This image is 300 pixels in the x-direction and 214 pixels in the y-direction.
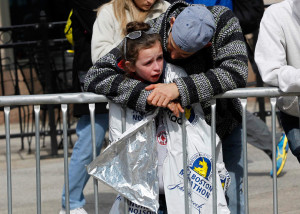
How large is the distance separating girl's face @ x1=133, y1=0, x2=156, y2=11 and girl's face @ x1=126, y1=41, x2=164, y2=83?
103 centimetres

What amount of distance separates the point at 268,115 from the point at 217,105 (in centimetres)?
499

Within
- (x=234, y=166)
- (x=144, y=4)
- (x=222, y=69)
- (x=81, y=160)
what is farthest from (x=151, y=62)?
(x=81, y=160)

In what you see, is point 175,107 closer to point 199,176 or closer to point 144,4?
point 199,176

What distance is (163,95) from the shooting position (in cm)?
366

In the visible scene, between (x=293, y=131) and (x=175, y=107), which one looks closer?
(x=175, y=107)

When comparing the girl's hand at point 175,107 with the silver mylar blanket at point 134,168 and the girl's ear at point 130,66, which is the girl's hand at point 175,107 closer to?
the silver mylar blanket at point 134,168

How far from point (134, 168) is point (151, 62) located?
1.82 feet

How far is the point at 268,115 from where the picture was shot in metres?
8.87

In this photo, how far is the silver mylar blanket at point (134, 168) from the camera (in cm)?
377

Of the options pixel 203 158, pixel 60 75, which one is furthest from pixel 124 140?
pixel 60 75

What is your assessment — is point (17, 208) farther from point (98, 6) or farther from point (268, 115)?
point (268, 115)

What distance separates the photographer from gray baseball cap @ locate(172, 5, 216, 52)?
3621 millimetres

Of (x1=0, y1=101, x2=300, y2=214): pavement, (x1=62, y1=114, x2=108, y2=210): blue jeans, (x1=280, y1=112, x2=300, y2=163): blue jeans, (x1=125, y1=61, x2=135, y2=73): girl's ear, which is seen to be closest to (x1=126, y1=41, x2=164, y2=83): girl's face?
(x1=125, y1=61, x2=135, y2=73): girl's ear

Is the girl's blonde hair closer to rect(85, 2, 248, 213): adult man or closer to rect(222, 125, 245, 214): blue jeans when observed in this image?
rect(85, 2, 248, 213): adult man
